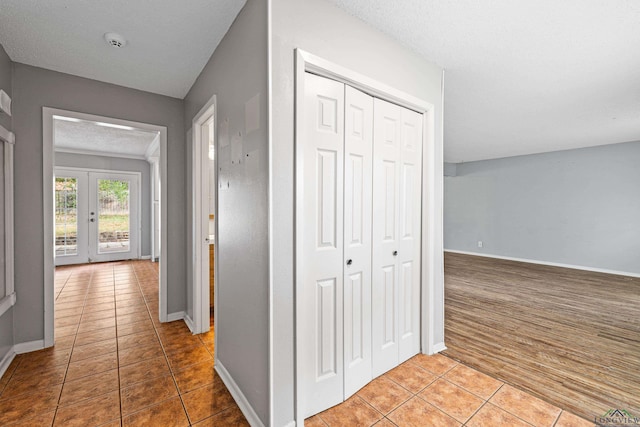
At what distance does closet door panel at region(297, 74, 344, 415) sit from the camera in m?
1.64

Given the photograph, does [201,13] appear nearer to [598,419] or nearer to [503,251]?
[598,419]

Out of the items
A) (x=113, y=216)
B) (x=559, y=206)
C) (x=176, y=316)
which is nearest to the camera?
(x=176, y=316)

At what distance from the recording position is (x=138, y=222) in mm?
6742

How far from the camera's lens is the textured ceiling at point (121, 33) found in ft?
5.78

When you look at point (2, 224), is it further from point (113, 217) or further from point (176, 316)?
point (113, 217)

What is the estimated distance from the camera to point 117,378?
6.75 ft

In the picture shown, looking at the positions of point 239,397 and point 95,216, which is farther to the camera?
point 95,216

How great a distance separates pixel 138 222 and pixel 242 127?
6.44 metres

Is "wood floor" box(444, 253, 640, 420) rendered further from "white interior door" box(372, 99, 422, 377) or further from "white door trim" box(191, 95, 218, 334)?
"white door trim" box(191, 95, 218, 334)

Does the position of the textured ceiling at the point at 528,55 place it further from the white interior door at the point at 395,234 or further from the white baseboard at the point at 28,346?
the white baseboard at the point at 28,346

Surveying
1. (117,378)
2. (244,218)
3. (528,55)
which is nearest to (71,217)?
(117,378)

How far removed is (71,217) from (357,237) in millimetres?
6915

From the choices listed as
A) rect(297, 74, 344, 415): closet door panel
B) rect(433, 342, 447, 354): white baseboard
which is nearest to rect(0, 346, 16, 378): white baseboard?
rect(297, 74, 344, 415): closet door panel

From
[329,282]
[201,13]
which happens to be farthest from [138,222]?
[329,282]
